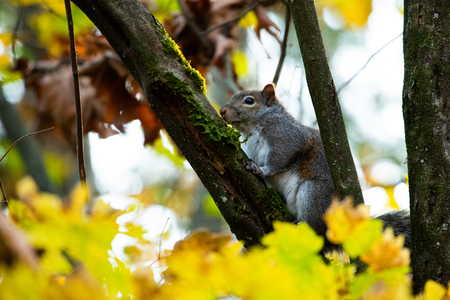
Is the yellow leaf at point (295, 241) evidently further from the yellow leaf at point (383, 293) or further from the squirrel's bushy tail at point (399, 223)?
the squirrel's bushy tail at point (399, 223)

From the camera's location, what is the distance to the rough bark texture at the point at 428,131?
6.17 ft

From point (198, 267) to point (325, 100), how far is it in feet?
5.28

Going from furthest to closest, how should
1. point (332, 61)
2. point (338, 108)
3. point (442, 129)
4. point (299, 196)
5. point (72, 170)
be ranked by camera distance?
point (332, 61), point (72, 170), point (299, 196), point (338, 108), point (442, 129)

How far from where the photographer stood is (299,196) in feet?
11.5

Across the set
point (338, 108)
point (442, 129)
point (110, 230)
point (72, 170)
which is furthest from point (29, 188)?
point (72, 170)

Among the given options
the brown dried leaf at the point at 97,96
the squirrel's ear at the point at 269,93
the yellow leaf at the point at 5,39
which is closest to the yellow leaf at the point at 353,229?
the brown dried leaf at the point at 97,96

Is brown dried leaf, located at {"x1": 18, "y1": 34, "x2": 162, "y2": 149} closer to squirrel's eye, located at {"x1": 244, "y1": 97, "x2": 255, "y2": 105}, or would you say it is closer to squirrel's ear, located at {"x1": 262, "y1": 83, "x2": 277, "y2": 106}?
squirrel's eye, located at {"x1": 244, "y1": 97, "x2": 255, "y2": 105}

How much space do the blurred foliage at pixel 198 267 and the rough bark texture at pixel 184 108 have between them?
4.57ft

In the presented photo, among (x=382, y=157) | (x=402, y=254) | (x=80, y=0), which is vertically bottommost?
(x=382, y=157)

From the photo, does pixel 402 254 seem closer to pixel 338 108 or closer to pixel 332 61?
pixel 338 108

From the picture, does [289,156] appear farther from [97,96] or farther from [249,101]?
[97,96]

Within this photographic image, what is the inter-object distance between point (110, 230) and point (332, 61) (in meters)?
→ 9.54

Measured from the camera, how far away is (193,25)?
404 centimetres

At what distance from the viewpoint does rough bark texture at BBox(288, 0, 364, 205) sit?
212 cm
